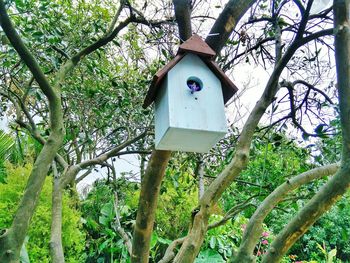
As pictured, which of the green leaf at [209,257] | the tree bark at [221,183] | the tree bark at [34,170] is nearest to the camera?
the tree bark at [34,170]

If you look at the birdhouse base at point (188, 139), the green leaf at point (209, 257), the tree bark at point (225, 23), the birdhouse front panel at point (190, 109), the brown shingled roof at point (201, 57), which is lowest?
the green leaf at point (209, 257)

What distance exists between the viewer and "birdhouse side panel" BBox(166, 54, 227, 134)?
130 centimetres

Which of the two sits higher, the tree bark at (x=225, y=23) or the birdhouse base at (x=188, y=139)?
the tree bark at (x=225, y=23)

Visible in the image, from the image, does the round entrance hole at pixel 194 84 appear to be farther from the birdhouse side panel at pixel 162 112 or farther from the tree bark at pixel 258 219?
the tree bark at pixel 258 219

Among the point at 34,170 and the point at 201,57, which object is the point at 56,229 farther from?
the point at 201,57

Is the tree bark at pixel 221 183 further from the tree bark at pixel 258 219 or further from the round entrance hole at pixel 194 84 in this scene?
the round entrance hole at pixel 194 84

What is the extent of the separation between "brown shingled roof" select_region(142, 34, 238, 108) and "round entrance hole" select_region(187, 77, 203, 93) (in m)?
0.09

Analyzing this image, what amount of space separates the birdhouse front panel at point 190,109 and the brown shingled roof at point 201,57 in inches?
0.7

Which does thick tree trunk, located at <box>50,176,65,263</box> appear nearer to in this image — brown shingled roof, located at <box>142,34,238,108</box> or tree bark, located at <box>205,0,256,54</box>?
brown shingled roof, located at <box>142,34,238,108</box>

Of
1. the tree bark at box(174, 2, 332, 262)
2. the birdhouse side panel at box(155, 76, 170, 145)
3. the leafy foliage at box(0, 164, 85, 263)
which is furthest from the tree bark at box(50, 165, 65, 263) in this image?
the leafy foliage at box(0, 164, 85, 263)

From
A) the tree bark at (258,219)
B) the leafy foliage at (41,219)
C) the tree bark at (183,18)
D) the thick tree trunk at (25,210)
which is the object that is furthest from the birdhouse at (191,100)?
the leafy foliage at (41,219)

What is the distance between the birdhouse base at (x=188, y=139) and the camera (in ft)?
4.25

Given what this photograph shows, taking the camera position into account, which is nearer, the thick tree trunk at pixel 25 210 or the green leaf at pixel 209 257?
the thick tree trunk at pixel 25 210

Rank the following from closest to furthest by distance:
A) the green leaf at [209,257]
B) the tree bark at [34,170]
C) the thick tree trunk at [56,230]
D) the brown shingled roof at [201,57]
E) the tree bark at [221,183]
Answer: the brown shingled roof at [201,57] < the tree bark at [34,170] < the tree bark at [221,183] < the thick tree trunk at [56,230] < the green leaf at [209,257]
